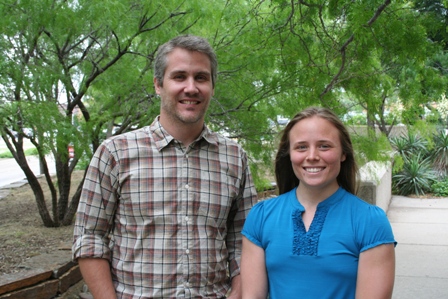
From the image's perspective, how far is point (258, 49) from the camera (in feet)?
17.8

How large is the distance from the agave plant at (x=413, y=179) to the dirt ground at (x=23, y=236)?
8329mm

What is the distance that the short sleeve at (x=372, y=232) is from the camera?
191 cm

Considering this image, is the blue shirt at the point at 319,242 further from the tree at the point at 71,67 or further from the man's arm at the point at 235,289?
the tree at the point at 71,67

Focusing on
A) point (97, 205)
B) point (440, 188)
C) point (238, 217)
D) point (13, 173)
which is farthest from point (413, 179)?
point (13, 173)

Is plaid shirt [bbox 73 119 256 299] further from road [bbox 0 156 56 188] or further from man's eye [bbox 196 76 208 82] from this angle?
road [bbox 0 156 56 188]

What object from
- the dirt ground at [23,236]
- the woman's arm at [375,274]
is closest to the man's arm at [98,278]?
the woman's arm at [375,274]

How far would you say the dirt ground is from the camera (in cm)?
513

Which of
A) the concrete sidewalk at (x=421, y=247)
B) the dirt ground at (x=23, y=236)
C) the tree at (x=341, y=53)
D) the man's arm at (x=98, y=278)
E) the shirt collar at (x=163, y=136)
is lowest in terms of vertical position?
the concrete sidewalk at (x=421, y=247)

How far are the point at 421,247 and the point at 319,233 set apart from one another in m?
6.30

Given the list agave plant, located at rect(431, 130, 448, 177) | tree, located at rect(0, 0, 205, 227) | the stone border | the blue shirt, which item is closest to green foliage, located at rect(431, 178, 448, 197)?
agave plant, located at rect(431, 130, 448, 177)

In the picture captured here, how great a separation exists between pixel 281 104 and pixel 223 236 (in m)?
3.21

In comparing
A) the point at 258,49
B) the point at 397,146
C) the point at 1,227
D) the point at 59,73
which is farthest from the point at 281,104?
the point at 397,146

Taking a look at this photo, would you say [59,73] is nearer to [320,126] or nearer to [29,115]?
[29,115]

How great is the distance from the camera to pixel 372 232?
1.93m
